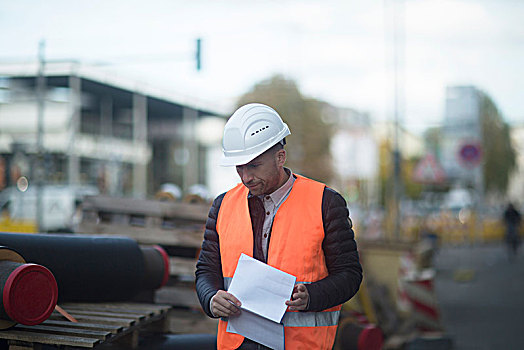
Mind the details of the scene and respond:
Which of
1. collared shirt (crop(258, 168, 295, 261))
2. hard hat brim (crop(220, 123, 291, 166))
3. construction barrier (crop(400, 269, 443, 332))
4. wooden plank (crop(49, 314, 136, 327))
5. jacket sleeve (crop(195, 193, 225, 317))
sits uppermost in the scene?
hard hat brim (crop(220, 123, 291, 166))

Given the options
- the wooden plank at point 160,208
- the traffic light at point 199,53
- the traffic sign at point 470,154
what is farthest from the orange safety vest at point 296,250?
the traffic sign at point 470,154

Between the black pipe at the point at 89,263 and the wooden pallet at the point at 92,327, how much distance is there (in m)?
0.09

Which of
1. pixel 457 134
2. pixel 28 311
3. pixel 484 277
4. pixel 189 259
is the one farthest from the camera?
pixel 457 134

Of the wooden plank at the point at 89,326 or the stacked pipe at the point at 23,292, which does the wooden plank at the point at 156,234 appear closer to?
the wooden plank at the point at 89,326

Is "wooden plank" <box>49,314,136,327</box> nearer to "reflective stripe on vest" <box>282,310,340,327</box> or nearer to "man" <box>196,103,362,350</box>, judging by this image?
"man" <box>196,103,362,350</box>

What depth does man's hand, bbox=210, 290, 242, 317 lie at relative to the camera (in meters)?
2.74

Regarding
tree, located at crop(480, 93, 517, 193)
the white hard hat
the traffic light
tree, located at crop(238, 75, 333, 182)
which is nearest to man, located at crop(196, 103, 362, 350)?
the white hard hat

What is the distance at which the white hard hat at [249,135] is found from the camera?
9.20 feet

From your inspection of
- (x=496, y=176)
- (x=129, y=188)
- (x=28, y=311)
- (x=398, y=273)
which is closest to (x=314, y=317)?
(x=28, y=311)

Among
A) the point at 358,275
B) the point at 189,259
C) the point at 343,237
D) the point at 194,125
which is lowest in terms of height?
the point at 189,259

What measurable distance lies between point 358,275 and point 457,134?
134ft

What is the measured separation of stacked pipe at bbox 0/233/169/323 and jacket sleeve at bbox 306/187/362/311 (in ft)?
5.27

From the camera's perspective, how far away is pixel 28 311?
304 cm

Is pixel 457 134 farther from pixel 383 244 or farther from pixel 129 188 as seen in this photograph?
pixel 383 244
